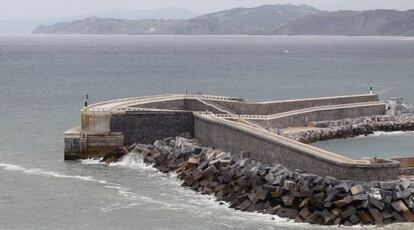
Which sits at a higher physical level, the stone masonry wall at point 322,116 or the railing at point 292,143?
the railing at point 292,143

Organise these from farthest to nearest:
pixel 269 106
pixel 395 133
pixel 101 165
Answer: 1. pixel 395 133
2. pixel 269 106
3. pixel 101 165

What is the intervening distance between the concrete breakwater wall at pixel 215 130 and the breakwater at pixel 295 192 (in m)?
0.53

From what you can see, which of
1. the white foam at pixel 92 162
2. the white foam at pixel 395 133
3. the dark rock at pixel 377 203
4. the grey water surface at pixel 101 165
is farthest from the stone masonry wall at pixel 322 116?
the dark rock at pixel 377 203

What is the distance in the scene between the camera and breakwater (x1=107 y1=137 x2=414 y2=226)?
1090 inches

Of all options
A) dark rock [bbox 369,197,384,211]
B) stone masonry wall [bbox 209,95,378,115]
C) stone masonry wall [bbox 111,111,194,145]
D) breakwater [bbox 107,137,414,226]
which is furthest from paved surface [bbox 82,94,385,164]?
dark rock [bbox 369,197,384,211]

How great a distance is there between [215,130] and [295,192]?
9.94 meters

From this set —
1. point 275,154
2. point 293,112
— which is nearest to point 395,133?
point 293,112

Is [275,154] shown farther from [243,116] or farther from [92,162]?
[243,116]

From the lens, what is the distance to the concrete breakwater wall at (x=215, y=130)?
30.0m

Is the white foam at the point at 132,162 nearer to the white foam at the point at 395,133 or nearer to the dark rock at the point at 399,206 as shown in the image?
the dark rock at the point at 399,206

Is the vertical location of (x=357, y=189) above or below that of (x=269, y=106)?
below

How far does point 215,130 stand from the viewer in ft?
127

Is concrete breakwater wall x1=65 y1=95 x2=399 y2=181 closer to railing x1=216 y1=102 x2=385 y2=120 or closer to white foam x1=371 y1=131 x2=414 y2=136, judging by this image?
railing x1=216 y1=102 x2=385 y2=120

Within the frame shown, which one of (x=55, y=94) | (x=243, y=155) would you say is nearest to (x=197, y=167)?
(x=243, y=155)
